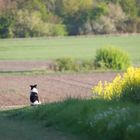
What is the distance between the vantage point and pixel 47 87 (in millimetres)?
35406

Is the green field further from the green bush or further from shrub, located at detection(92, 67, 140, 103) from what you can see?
shrub, located at detection(92, 67, 140, 103)

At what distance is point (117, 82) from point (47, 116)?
2.88 metres

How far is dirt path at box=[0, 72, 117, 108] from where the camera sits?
96.1 feet

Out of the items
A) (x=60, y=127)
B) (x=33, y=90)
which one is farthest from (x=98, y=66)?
(x=60, y=127)

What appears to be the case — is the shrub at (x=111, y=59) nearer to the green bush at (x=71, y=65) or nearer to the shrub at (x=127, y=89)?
the green bush at (x=71, y=65)

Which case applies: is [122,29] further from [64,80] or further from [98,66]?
[64,80]

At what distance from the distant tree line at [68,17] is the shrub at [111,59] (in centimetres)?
6450

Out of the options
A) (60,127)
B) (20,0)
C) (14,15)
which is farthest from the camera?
(20,0)

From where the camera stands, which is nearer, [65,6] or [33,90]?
[33,90]

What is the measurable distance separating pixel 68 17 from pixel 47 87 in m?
107

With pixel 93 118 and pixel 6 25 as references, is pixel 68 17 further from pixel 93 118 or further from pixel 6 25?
pixel 93 118

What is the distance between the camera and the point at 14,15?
123 metres

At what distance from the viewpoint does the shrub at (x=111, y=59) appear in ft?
174

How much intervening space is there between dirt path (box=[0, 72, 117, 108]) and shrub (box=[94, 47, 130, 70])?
7325 mm
